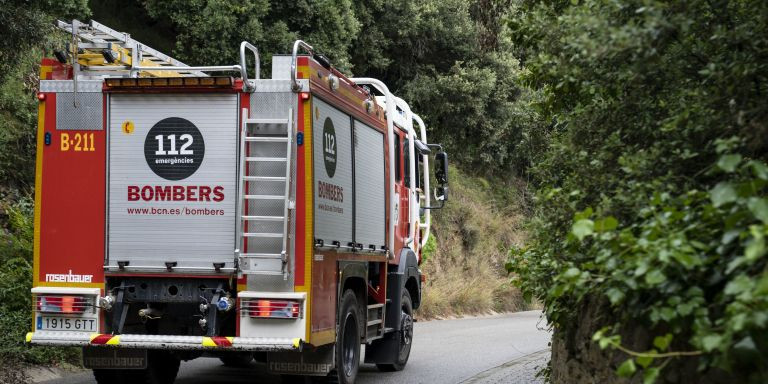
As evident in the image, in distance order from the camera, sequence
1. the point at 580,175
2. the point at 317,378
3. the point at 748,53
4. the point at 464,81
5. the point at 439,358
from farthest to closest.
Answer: the point at 464,81 < the point at 439,358 < the point at 317,378 < the point at 580,175 < the point at 748,53

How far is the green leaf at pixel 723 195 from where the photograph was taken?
14.2 ft

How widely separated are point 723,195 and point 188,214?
5.56 meters

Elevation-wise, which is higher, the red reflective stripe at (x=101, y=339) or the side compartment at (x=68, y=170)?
the side compartment at (x=68, y=170)

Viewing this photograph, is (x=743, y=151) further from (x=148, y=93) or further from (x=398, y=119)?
(x=398, y=119)

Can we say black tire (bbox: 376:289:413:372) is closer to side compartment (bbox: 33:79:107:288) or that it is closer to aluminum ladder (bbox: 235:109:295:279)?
aluminum ladder (bbox: 235:109:295:279)

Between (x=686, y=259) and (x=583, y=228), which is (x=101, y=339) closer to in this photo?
(x=583, y=228)

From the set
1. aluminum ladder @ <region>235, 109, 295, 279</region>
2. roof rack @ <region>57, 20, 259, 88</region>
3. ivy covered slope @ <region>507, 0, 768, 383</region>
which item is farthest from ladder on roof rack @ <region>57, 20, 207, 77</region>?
ivy covered slope @ <region>507, 0, 768, 383</region>

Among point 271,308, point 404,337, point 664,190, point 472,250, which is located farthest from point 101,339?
point 472,250

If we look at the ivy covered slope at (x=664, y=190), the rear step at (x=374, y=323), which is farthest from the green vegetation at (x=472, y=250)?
the ivy covered slope at (x=664, y=190)

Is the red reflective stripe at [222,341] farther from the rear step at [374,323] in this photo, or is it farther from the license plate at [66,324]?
the rear step at [374,323]

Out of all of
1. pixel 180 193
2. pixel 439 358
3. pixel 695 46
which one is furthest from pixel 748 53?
pixel 439 358

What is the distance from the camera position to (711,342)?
4.02 meters

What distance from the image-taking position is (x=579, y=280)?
4926 mm

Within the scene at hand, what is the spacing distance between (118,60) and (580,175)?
17.4ft
